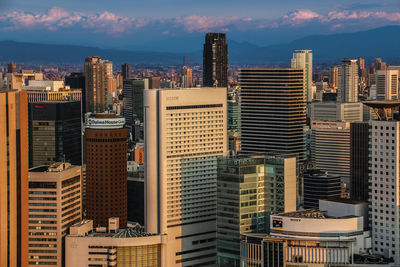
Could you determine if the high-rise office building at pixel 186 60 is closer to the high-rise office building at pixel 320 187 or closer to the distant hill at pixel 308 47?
the distant hill at pixel 308 47

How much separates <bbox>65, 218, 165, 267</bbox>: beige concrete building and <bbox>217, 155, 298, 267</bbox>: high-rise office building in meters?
5.54

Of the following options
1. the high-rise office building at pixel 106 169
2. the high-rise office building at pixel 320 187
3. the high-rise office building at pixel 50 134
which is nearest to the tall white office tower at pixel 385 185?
the high-rise office building at pixel 106 169

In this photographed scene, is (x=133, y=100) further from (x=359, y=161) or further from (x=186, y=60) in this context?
(x=359, y=161)

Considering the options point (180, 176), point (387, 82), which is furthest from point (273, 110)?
point (387, 82)

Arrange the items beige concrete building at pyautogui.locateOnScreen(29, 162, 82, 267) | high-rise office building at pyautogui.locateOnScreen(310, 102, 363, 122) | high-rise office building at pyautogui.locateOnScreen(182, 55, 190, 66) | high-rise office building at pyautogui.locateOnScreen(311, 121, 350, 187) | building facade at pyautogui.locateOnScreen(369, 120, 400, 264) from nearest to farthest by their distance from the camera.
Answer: building facade at pyautogui.locateOnScreen(369, 120, 400, 264) → beige concrete building at pyautogui.locateOnScreen(29, 162, 82, 267) → high-rise office building at pyautogui.locateOnScreen(311, 121, 350, 187) → high-rise office building at pyautogui.locateOnScreen(310, 102, 363, 122) → high-rise office building at pyautogui.locateOnScreen(182, 55, 190, 66)

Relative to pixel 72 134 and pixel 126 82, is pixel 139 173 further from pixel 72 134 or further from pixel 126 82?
pixel 126 82

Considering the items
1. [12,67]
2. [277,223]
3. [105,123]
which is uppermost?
[12,67]

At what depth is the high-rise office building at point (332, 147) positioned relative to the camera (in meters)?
128

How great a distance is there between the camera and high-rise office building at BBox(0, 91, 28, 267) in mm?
51250

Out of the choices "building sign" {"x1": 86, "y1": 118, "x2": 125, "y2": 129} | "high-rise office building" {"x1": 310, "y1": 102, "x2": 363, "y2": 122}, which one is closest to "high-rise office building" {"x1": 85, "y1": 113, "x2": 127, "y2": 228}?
"building sign" {"x1": 86, "y1": 118, "x2": 125, "y2": 129}

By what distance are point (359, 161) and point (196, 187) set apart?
3452 cm

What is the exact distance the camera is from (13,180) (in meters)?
52.0

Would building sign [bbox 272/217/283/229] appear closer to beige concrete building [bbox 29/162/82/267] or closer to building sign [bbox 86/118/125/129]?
beige concrete building [bbox 29/162/82/267]

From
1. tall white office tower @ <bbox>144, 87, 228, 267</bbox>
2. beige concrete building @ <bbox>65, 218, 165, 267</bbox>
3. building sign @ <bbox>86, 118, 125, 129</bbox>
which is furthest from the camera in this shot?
building sign @ <bbox>86, 118, 125, 129</bbox>
